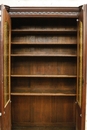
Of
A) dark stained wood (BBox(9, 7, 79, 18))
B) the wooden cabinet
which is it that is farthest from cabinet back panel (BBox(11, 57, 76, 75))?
dark stained wood (BBox(9, 7, 79, 18))

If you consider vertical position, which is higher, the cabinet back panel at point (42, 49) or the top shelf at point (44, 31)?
the top shelf at point (44, 31)

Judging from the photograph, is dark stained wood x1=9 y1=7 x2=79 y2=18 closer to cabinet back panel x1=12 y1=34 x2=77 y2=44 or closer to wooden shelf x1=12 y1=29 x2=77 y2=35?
wooden shelf x1=12 y1=29 x2=77 y2=35

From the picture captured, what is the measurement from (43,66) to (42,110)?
33.4 inches

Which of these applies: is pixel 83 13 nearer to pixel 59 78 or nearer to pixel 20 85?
pixel 59 78

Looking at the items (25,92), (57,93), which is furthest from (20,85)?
(57,93)

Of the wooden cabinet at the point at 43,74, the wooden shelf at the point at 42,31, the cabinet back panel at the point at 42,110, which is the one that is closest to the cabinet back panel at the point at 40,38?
the wooden cabinet at the point at 43,74

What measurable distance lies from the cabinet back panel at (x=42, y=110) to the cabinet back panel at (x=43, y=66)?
497mm

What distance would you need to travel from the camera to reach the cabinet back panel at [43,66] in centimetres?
300

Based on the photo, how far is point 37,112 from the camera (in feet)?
9.92

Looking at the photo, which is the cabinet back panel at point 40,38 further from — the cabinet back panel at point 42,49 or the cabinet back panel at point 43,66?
the cabinet back panel at point 43,66

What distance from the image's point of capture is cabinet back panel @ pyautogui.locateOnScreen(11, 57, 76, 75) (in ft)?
9.84

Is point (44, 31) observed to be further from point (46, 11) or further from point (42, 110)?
point (42, 110)

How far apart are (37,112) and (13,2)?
85.1 inches

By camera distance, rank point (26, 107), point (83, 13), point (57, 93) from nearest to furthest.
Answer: point (83, 13) → point (57, 93) → point (26, 107)
